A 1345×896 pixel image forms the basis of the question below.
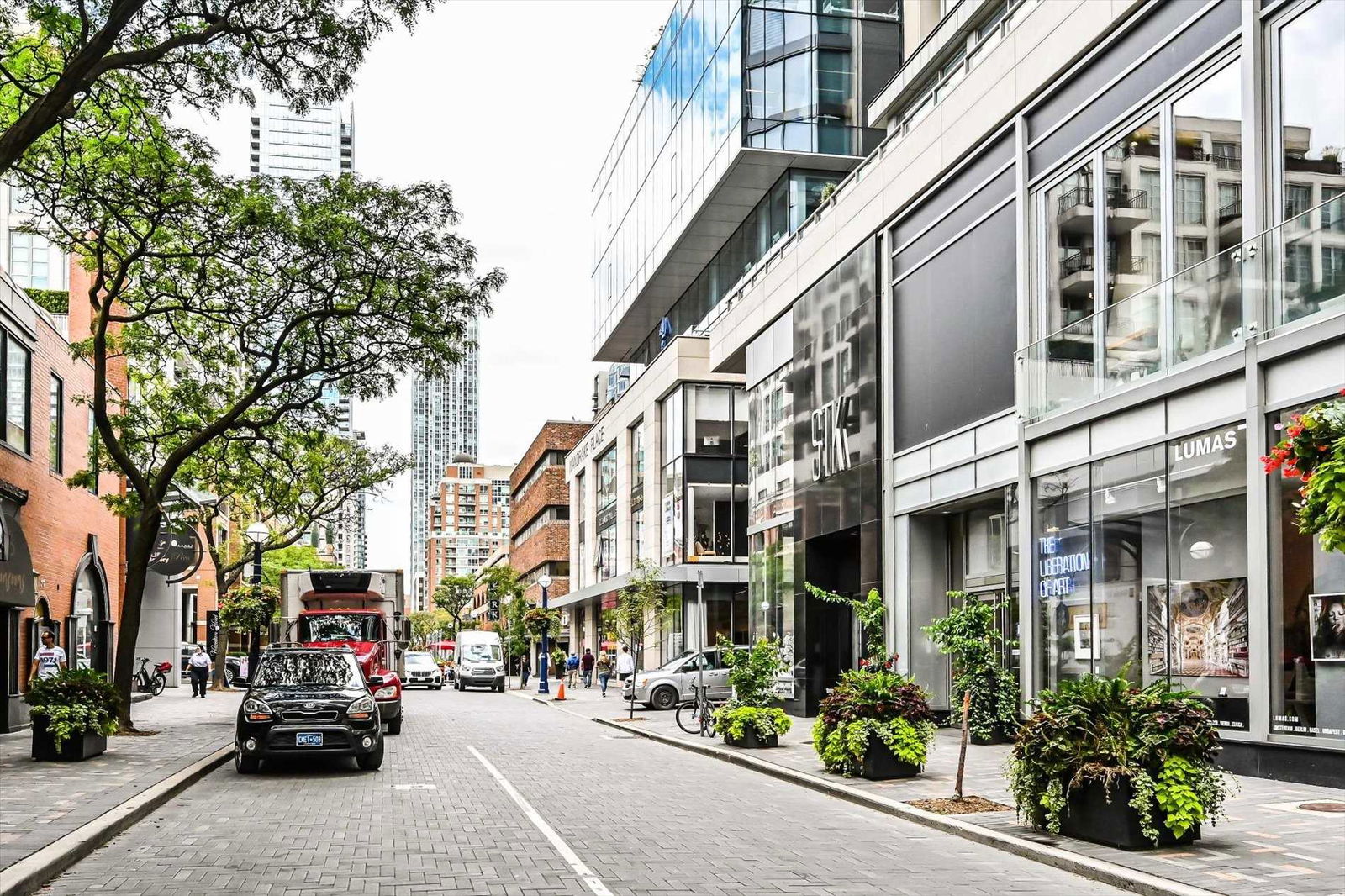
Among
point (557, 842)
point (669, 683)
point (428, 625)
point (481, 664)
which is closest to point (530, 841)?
point (557, 842)

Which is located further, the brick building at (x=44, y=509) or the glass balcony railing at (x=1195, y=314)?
the brick building at (x=44, y=509)

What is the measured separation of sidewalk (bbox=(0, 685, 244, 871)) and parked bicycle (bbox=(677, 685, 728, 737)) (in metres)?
8.31

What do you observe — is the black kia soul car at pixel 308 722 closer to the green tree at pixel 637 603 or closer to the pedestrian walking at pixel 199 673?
the green tree at pixel 637 603

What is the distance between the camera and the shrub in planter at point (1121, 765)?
10.2 m

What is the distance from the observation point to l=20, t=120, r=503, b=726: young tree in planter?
21.6 m

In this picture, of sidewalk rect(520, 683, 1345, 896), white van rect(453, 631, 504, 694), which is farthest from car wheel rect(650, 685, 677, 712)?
white van rect(453, 631, 504, 694)

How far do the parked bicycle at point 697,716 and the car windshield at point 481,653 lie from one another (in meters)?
28.6

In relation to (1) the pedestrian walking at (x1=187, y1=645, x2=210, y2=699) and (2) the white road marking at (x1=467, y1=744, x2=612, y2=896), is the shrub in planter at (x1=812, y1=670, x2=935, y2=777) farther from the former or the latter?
(1) the pedestrian walking at (x1=187, y1=645, x2=210, y2=699)

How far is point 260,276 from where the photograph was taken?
915 inches

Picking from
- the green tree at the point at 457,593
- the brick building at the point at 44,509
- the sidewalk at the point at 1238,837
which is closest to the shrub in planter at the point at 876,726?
the sidewalk at the point at 1238,837

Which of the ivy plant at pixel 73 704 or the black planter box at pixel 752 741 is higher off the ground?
the ivy plant at pixel 73 704

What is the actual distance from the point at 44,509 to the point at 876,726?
60.1 ft

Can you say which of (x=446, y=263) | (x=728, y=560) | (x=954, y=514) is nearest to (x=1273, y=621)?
(x=954, y=514)

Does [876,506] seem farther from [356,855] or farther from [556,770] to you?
[356,855]
